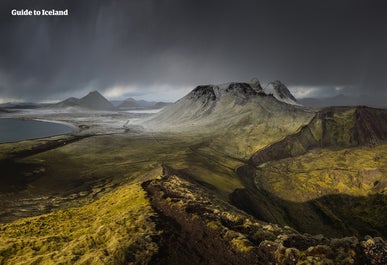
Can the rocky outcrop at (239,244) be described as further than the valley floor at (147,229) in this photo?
No

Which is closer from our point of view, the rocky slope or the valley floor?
the valley floor

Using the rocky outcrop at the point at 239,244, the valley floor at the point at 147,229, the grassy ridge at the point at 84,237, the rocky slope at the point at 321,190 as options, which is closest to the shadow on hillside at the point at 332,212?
the rocky slope at the point at 321,190

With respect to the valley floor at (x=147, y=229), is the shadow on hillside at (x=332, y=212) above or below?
below

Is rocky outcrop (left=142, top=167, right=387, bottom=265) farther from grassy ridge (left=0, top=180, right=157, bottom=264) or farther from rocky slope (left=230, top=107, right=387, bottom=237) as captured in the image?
rocky slope (left=230, top=107, right=387, bottom=237)

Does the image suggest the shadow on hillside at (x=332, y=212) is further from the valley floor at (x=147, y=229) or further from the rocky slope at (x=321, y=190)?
the valley floor at (x=147, y=229)

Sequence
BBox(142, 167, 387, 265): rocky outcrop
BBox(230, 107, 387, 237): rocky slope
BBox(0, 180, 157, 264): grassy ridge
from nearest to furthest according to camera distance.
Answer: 1. BBox(142, 167, 387, 265): rocky outcrop
2. BBox(0, 180, 157, 264): grassy ridge
3. BBox(230, 107, 387, 237): rocky slope

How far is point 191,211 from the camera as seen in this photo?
30484mm

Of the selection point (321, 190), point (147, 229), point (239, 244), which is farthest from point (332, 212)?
A: point (147, 229)

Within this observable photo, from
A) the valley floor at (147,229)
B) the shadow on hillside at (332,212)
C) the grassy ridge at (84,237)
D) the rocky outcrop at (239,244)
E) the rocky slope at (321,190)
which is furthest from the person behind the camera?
the rocky slope at (321,190)

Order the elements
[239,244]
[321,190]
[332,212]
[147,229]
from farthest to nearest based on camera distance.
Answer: [321,190], [332,212], [147,229], [239,244]

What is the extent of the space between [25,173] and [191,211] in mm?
92884

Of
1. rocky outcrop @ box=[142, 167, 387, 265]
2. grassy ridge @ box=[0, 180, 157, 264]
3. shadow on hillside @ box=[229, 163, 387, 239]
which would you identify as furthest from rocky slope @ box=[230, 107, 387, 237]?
grassy ridge @ box=[0, 180, 157, 264]

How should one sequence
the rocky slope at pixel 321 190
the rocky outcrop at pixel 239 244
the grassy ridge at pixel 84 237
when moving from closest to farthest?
1. the rocky outcrop at pixel 239 244
2. the grassy ridge at pixel 84 237
3. the rocky slope at pixel 321 190

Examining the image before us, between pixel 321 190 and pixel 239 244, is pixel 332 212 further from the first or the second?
pixel 239 244
